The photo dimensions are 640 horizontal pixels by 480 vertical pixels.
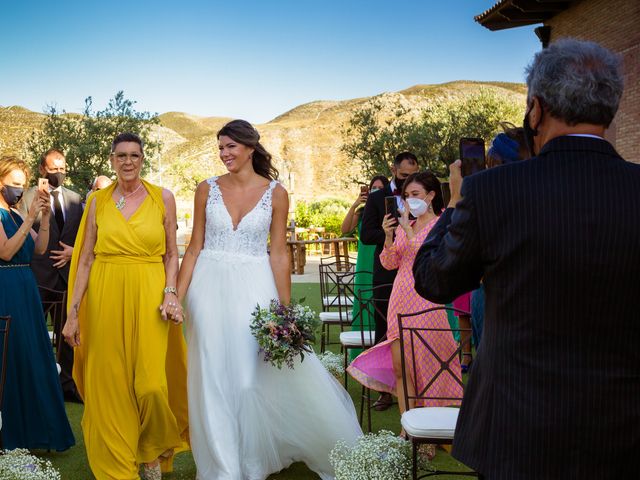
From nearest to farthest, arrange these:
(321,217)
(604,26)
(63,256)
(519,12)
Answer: (63,256) < (604,26) < (519,12) < (321,217)

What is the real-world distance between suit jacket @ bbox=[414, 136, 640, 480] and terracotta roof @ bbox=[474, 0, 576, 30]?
17.6m

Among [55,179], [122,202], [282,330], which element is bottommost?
[282,330]

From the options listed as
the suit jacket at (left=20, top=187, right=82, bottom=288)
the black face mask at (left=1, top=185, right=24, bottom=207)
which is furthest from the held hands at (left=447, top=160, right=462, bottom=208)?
the suit jacket at (left=20, top=187, right=82, bottom=288)

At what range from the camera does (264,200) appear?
5.03 m

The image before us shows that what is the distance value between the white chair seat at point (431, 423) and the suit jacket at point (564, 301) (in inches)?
73.3

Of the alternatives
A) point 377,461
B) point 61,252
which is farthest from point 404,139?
point 377,461

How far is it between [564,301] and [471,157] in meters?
0.65

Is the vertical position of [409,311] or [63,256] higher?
[63,256]

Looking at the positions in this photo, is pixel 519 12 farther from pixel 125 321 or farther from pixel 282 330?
pixel 125 321

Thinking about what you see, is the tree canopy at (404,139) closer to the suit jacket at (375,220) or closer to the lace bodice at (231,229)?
the suit jacket at (375,220)

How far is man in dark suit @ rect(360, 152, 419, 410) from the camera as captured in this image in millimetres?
6777

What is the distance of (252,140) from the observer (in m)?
5.01

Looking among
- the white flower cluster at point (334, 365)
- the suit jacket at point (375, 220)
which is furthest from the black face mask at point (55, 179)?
the white flower cluster at point (334, 365)

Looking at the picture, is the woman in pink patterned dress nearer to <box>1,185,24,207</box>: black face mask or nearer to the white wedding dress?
the white wedding dress
